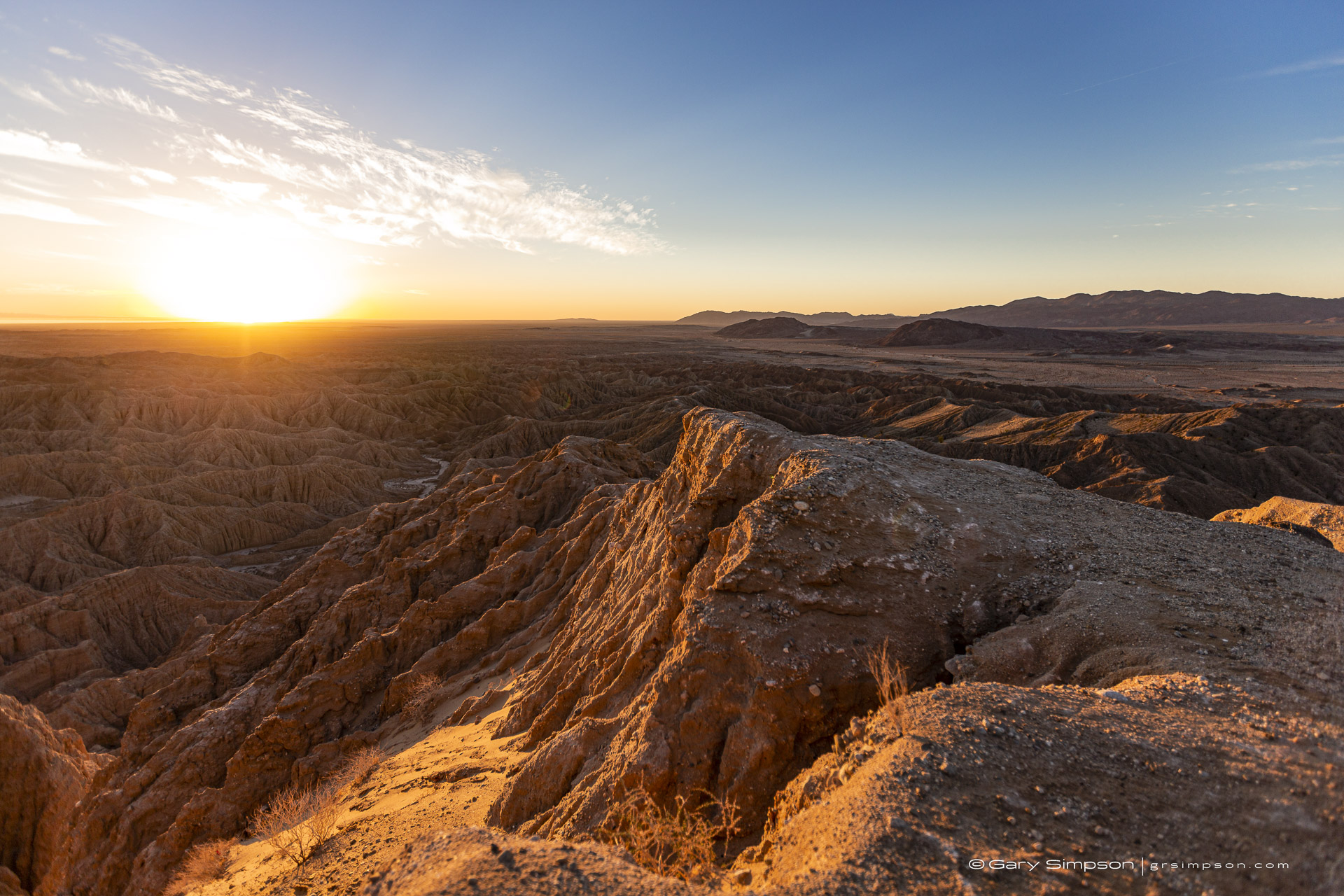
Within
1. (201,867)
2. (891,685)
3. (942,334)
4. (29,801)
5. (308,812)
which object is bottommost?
(29,801)

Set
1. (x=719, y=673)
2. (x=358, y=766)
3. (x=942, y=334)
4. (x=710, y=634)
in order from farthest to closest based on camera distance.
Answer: (x=942, y=334)
(x=358, y=766)
(x=710, y=634)
(x=719, y=673)

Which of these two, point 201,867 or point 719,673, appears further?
point 201,867

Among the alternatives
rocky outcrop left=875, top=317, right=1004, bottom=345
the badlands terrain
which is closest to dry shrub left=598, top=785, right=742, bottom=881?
the badlands terrain

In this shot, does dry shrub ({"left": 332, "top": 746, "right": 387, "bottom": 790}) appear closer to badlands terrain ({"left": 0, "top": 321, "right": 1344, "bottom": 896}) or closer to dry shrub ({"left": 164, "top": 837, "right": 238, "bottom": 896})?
badlands terrain ({"left": 0, "top": 321, "right": 1344, "bottom": 896})

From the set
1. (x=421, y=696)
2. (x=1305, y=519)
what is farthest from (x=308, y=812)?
(x=1305, y=519)

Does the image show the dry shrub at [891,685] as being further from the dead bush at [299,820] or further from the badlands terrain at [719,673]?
the dead bush at [299,820]

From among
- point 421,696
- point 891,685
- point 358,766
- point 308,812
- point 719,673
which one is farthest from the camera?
point 421,696

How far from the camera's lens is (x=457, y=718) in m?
13.3

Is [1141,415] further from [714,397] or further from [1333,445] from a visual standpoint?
[714,397]

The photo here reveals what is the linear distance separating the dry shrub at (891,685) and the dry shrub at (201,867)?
11.8 m

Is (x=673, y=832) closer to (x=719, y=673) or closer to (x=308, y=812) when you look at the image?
(x=719, y=673)

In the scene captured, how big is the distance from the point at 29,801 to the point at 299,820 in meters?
9.72

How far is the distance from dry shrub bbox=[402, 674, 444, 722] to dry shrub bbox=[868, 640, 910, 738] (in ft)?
39.8

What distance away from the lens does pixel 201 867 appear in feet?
34.1
